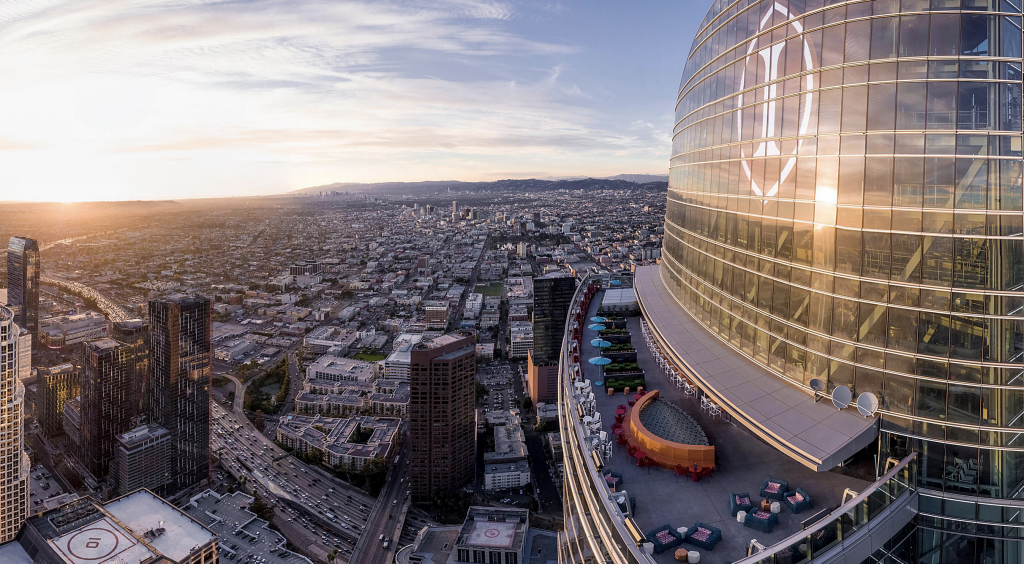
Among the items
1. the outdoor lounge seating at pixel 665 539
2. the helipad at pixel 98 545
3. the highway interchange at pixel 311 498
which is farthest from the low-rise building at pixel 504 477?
the outdoor lounge seating at pixel 665 539

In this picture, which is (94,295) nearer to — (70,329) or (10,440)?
(70,329)

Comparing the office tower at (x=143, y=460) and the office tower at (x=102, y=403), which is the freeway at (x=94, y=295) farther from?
the office tower at (x=143, y=460)

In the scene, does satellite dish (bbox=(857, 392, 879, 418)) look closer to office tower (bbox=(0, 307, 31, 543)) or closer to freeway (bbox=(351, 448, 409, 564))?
freeway (bbox=(351, 448, 409, 564))

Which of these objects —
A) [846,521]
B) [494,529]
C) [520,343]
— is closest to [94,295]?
[520,343]

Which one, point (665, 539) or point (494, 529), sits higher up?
point (665, 539)

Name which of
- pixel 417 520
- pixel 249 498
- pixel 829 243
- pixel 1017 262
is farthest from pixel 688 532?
pixel 249 498

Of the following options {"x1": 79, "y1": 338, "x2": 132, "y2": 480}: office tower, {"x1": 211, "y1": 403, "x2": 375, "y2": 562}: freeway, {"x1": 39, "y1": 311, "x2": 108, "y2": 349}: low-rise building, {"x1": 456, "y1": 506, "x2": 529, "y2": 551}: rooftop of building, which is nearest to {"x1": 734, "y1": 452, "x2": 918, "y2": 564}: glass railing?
{"x1": 456, "y1": 506, "x2": 529, "y2": 551}: rooftop of building
